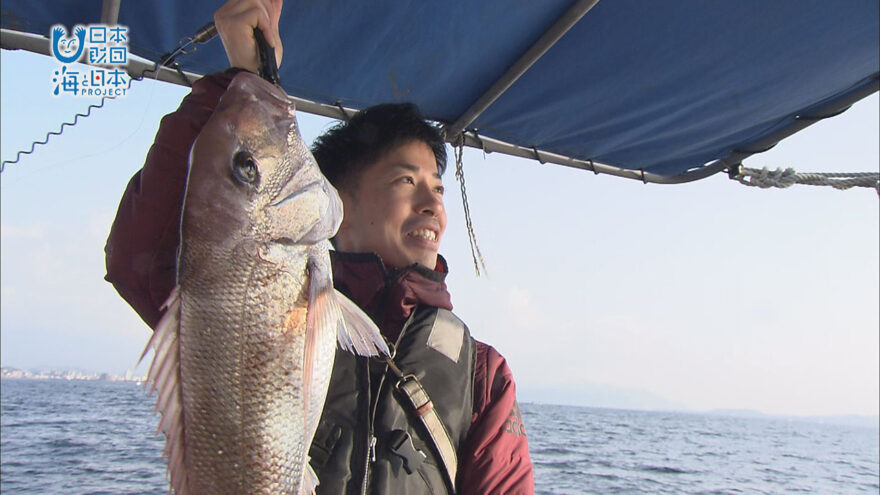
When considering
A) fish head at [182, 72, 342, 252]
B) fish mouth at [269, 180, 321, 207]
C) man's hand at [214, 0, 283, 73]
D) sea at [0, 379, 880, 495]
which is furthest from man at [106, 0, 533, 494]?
sea at [0, 379, 880, 495]

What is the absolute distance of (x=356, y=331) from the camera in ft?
5.10

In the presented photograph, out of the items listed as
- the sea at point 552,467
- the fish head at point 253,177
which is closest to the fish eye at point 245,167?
the fish head at point 253,177

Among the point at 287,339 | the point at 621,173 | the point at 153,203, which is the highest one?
the point at 621,173

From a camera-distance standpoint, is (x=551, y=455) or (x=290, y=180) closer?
(x=290, y=180)

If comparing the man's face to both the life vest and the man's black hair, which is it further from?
the life vest

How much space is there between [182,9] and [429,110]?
1.41 m

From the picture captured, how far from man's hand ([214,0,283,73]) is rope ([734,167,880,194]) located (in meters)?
3.43

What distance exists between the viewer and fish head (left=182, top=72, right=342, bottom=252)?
1.43m

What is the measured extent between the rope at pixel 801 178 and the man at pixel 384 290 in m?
2.28

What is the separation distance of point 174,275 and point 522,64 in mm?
1969

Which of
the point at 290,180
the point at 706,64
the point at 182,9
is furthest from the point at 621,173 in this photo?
the point at 290,180

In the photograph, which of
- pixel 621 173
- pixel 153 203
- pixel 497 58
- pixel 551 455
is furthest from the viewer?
pixel 551 455

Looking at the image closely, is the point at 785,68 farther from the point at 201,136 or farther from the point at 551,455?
the point at 551,455

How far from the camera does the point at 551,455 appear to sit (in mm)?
14469
